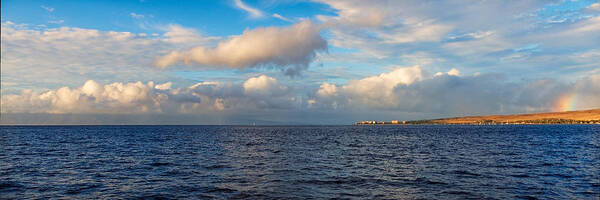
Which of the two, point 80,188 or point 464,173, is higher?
point 80,188

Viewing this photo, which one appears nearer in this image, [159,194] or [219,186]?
[159,194]

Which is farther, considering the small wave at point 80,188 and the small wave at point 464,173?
the small wave at point 464,173

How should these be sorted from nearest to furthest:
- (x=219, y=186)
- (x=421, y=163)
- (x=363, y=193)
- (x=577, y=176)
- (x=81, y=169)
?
(x=363, y=193) < (x=219, y=186) < (x=577, y=176) < (x=81, y=169) < (x=421, y=163)

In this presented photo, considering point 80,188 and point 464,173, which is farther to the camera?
point 464,173

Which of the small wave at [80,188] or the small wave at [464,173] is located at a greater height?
the small wave at [80,188]

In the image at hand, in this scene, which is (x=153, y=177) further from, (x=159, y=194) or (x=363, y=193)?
(x=363, y=193)

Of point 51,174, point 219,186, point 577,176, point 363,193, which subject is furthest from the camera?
point 51,174

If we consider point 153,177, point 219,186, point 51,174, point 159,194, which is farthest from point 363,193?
point 51,174

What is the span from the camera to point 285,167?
46344 mm

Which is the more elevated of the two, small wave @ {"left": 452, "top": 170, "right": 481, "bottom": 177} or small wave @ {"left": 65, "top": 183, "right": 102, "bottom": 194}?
small wave @ {"left": 65, "top": 183, "right": 102, "bottom": 194}

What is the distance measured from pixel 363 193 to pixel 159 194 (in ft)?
57.2

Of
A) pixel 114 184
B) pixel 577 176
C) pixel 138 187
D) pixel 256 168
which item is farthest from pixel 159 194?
pixel 577 176

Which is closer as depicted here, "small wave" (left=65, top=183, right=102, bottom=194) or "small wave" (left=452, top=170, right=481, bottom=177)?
"small wave" (left=65, top=183, right=102, bottom=194)

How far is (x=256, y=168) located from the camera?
45344 millimetres
